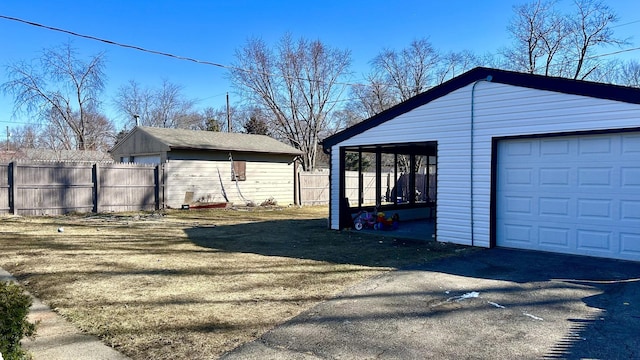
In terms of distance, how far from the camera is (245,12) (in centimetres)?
1919

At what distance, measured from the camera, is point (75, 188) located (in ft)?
47.7

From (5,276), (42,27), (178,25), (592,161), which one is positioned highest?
(178,25)

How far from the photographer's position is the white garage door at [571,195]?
6973 mm

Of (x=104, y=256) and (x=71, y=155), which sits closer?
(x=104, y=256)

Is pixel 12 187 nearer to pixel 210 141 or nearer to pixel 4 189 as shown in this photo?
pixel 4 189

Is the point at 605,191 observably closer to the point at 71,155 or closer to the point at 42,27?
the point at 42,27

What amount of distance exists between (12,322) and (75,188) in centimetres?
1321

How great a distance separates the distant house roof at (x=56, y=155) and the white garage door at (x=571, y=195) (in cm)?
2993

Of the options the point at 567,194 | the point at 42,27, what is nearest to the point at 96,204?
the point at 42,27

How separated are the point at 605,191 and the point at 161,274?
289 inches

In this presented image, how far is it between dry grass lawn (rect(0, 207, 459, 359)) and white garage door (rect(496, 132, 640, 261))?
65.6 inches

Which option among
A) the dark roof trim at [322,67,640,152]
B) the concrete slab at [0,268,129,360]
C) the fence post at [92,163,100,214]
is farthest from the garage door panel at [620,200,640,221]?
the fence post at [92,163,100,214]

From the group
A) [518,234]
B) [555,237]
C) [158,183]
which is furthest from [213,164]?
[555,237]

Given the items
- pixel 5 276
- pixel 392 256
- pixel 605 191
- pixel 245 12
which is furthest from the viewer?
pixel 245 12
